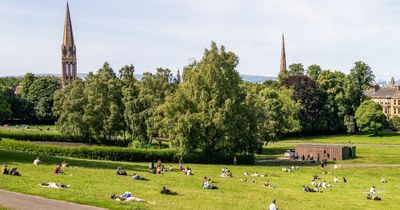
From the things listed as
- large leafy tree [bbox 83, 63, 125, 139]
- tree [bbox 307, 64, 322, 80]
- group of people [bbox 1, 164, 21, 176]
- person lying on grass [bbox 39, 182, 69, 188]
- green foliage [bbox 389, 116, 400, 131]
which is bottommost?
person lying on grass [bbox 39, 182, 69, 188]

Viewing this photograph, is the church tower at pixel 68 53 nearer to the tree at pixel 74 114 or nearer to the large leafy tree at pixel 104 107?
the tree at pixel 74 114

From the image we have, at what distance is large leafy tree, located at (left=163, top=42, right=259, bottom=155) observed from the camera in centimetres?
6806

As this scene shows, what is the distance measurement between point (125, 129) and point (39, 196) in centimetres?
5665

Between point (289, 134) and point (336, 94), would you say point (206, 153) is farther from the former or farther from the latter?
point (336, 94)

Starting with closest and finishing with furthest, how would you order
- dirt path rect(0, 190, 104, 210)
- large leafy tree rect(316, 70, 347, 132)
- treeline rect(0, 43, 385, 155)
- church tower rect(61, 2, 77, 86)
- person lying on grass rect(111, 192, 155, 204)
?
dirt path rect(0, 190, 104, 210)
person lying on grass rect(111, 192, 155, 204)
treeline rect(0, 43, 385, 155)
large leafy tree rect(316, 70, 347, 132)
church tower rect(61, 2, 77, 86)

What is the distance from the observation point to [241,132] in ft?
228

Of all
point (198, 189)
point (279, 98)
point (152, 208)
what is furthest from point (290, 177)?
point (279, 98)

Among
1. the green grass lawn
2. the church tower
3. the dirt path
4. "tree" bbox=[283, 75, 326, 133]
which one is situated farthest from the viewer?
the church tower

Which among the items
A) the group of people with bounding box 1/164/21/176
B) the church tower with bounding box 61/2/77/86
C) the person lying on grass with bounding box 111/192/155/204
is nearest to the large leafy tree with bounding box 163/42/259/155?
the group of people with bounding box 1/164/21/176

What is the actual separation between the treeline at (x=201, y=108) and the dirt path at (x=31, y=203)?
38.0 m

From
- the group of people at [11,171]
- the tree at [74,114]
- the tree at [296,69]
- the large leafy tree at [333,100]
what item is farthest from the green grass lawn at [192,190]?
the tree at [296,69]

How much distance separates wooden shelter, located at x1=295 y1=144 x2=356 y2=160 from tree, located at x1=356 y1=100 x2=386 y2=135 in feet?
131

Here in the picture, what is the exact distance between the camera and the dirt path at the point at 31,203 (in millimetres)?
28172

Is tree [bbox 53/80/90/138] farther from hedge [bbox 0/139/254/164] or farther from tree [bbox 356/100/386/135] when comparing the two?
tree [bbox 356/100/386/135]
